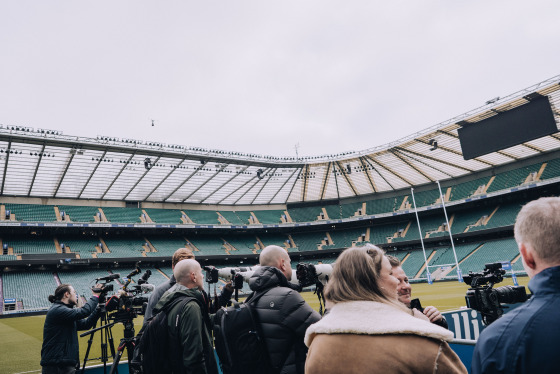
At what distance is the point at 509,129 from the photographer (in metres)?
26.5

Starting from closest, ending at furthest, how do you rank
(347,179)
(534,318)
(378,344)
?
(534,318), (378,344), (347,179)

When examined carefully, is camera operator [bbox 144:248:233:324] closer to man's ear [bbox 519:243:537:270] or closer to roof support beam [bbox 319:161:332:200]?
man's ear [bbox 519:243:537:270]

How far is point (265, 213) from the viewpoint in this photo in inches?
1940

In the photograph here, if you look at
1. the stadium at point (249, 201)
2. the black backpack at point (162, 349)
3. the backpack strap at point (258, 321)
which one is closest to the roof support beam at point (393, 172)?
the stadium at point (249, 201)

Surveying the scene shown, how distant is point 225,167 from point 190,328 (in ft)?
106

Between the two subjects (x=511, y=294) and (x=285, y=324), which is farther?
(x=511, y=294)

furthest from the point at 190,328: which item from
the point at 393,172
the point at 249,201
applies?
the point at 249,201

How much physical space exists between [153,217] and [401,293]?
4071cm

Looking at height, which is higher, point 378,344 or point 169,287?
point 169,287

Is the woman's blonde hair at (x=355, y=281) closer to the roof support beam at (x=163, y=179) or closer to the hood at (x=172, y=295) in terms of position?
the hood at (x=172, y=295)

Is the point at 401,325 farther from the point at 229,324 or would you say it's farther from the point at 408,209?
the point at 408,209

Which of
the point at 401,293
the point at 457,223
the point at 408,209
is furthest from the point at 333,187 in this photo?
the point at 401,293

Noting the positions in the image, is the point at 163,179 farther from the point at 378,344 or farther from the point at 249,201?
the point at 378,344

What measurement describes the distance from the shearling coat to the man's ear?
49 cm
